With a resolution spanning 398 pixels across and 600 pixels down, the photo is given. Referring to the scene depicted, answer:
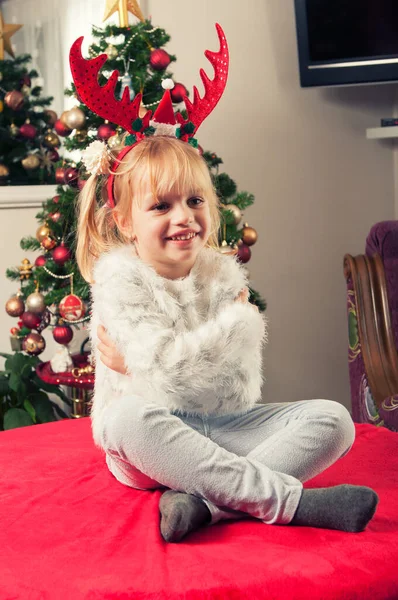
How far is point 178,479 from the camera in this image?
1.32m

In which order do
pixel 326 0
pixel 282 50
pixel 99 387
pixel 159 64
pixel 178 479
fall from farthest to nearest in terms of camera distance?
pixel 282 50, pixel 326 0, pixel 159 64, pixel 99 387, pixel 178 479

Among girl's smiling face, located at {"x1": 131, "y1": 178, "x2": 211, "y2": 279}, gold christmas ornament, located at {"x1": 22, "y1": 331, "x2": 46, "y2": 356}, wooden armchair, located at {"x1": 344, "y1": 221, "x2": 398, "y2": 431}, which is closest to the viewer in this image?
girl's smiling face, located at {"x1": 131, "y1": 178, "x2": 211, "y2": 279}

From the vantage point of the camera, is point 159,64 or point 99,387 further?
point 159,64

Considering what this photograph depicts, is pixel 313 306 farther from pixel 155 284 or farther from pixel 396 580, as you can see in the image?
pixel 396 580

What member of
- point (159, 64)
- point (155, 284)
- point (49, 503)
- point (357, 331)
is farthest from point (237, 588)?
point (159, 64)

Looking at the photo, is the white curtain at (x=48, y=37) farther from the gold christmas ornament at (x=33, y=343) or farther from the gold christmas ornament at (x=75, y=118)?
the gold christmas ornament at (x=33, y=343)

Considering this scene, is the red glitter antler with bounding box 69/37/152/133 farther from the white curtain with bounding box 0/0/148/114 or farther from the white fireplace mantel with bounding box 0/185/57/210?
the white curtain with bounding box 0/0/148/114

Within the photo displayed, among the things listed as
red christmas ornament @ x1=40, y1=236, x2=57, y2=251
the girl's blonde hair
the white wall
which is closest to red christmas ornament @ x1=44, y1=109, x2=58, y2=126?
the white wall

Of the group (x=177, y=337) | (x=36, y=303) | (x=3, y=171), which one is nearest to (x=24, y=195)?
(x=3, y=171)

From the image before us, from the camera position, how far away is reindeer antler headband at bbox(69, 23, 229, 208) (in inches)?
61.3

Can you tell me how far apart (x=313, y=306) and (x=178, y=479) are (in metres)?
1.80

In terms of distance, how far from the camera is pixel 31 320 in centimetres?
221

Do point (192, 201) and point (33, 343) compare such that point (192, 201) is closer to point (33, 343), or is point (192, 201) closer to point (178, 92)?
point (178, 92)

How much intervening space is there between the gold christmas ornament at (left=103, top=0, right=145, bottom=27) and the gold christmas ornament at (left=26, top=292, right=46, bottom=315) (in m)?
0.80
